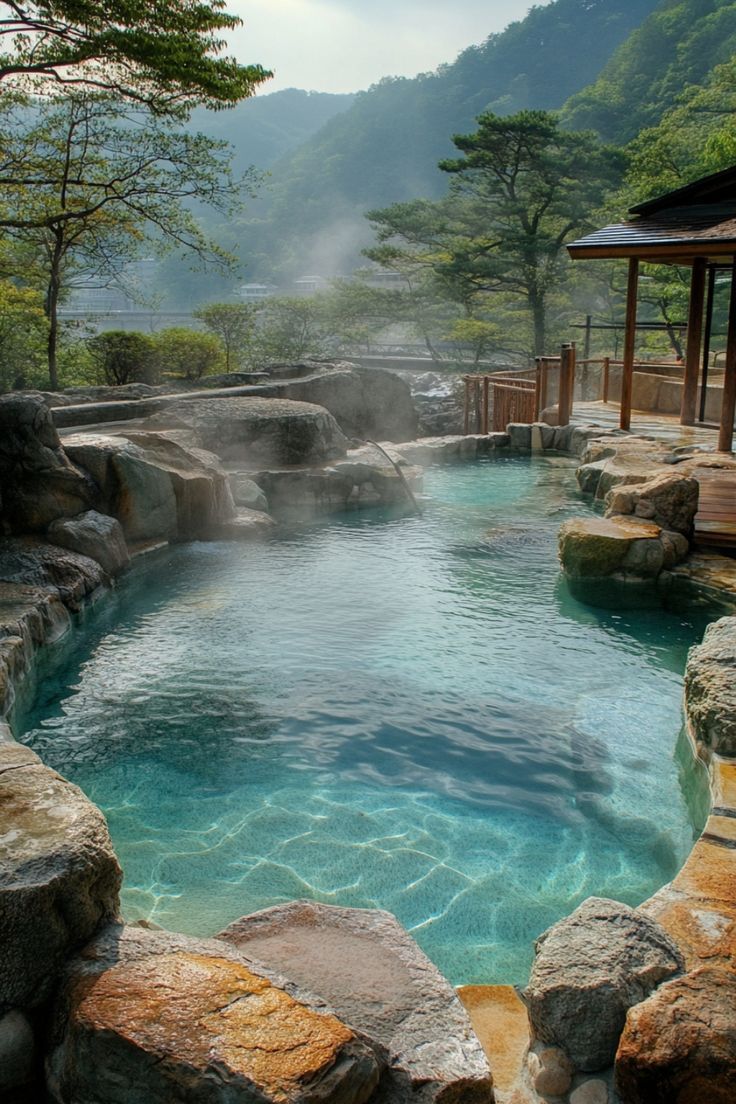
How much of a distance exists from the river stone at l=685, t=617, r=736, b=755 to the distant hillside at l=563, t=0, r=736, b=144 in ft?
125

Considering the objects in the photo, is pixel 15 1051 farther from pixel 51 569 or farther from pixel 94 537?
pixel 94 537

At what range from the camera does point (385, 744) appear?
17.0 ft

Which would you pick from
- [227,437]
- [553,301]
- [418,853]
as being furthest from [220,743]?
[553,301]

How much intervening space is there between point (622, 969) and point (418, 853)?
1684 mm

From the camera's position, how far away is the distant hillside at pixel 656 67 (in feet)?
126

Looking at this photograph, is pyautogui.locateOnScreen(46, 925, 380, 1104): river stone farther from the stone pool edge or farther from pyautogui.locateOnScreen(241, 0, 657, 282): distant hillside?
pyautogui.locateOnScreen(241, 0, 657, 282): distant hillside

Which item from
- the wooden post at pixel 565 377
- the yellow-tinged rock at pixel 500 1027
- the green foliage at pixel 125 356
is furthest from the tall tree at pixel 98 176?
the yellow-tinged rock at pixel 500 1027

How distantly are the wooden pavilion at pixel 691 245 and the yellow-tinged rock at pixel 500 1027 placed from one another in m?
9.09

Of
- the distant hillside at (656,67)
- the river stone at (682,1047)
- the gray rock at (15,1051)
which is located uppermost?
the distant hillside at (656,67)

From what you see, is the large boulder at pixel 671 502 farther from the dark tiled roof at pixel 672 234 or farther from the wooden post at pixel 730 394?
the dark tiled roof at pixel 672 234

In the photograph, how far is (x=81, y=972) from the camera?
2449mm

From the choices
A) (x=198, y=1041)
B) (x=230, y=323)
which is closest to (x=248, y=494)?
(x=198, y=1041)

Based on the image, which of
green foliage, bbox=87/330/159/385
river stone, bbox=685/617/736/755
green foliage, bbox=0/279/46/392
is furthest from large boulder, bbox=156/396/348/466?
river stone, bbox=685/617/736/755

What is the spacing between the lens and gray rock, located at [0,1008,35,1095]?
2318 millimetres
